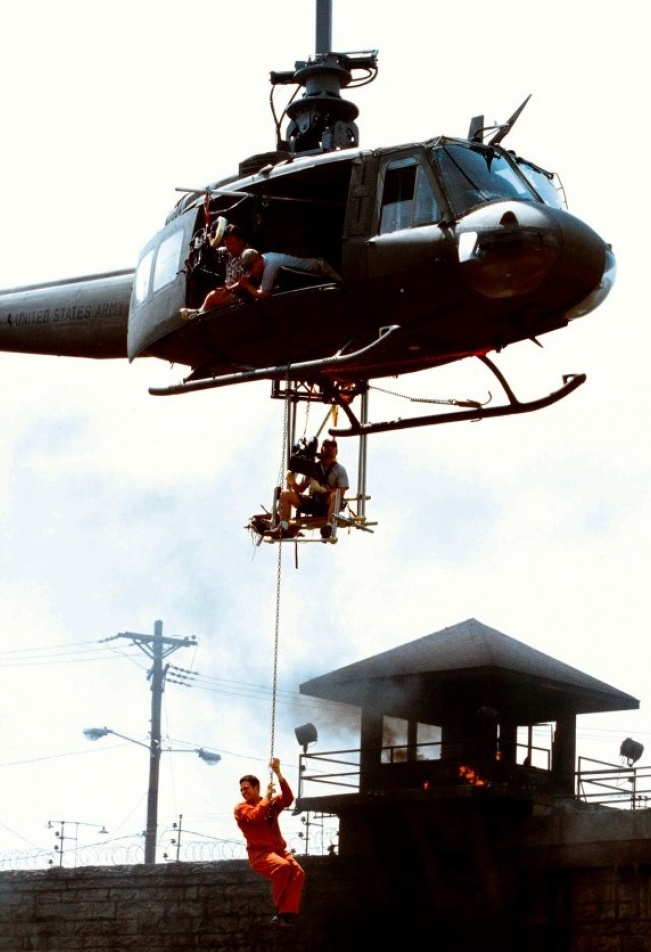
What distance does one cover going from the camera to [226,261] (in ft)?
79.8

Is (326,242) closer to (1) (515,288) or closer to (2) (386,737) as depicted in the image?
(1) (515,288)

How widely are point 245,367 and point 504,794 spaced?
1464 centimetres

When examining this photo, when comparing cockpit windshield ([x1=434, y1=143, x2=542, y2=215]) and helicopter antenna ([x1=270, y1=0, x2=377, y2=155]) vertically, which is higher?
helicopter antenna ([x1=270, y1=0, x2=377, y2=155])

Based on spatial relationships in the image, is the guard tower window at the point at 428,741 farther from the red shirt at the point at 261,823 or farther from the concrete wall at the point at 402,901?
the red shirt at the point at 261,823

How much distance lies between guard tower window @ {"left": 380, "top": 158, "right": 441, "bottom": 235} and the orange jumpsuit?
6.19 metres

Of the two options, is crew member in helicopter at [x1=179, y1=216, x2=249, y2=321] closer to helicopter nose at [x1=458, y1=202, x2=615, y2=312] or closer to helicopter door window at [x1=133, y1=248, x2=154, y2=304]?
helicopter door window at [x1=133, y1=248, x2=154, y2=304]

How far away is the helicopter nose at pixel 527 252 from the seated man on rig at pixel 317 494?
3.95 meters

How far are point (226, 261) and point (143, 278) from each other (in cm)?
169

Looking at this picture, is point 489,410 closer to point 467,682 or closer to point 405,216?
point 405,216

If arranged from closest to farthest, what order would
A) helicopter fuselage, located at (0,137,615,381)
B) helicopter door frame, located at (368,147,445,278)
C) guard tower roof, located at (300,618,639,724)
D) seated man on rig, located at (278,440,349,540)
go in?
helicopter fuselage, located at (0,137,615,381), helicopter door frame, located at (368,147,445,278), seated man on rig, located at (278,440,349,540), guard tower roof, located at (300,618,639,724)

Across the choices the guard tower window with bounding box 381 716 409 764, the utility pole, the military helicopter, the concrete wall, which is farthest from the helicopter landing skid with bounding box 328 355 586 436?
the utility pole

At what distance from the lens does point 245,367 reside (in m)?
25.4

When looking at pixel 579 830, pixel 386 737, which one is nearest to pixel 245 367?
pixel 579 830

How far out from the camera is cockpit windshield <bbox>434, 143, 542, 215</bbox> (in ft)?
73.7
